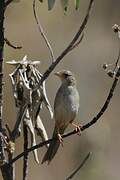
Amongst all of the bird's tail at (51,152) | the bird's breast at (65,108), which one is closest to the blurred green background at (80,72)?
the bird's breast at (65,108)

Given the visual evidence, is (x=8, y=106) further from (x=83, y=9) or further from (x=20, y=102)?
(x=20, y=102)

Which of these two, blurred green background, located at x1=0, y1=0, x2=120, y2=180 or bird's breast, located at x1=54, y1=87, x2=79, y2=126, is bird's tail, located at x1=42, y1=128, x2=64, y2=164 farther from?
blurred green background, located at x1=0, y1=0, x2=120, y2=180

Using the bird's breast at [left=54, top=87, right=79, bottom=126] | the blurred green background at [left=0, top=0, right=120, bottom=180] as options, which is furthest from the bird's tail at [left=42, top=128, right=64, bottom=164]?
the blurred green background at [left=0, top=0, right=120, bottom=180]

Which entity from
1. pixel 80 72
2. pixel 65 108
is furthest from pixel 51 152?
pixel 80 72

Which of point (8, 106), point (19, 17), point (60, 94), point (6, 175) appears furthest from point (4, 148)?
point (19, 17)

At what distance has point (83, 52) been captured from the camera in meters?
10.7

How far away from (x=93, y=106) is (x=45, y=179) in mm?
1315

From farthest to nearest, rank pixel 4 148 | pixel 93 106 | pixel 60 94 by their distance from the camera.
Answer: pixel 93 106
pixel 60 94
pixel 4 148

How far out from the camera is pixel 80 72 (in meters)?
10.4

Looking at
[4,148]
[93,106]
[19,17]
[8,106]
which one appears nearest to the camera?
[4,148]

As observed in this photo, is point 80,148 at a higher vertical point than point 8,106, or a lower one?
lower

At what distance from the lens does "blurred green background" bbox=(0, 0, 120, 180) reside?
8992mm

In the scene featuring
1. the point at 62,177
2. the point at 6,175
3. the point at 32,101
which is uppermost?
the point at 32,101

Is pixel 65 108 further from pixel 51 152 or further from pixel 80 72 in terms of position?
pixel 80 72
